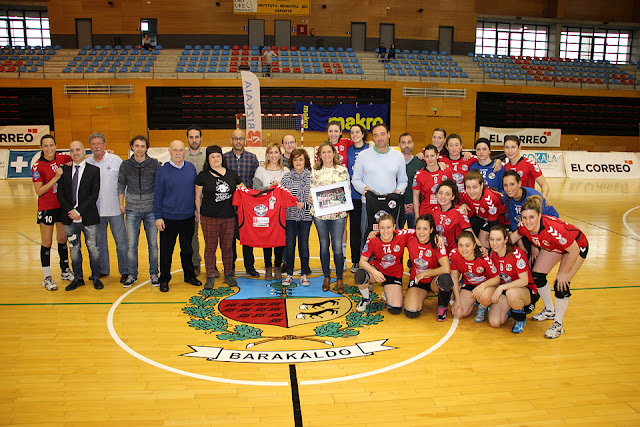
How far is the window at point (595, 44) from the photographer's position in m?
28.4

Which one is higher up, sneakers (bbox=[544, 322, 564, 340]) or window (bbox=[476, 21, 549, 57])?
window (bbox=[476, 21, 549, 57])

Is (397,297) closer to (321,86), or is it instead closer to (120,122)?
(321,86)

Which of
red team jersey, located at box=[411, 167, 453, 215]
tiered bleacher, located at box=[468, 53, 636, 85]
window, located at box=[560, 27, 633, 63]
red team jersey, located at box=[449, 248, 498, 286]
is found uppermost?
window, located at box=[560, 27, 633, 63]

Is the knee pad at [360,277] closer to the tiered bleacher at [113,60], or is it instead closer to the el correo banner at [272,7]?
the tiered bleacher at [113,60]

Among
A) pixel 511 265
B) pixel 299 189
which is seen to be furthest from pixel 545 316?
pixel 299 189

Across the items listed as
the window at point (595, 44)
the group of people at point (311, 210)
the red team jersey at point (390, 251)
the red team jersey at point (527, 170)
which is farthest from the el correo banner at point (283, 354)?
the window at point (595, 44)

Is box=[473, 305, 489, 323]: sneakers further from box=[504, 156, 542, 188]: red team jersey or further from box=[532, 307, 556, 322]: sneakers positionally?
box=[504, 156, 542, 188]: red team jersey

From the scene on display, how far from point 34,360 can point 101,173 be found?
8.48 ft

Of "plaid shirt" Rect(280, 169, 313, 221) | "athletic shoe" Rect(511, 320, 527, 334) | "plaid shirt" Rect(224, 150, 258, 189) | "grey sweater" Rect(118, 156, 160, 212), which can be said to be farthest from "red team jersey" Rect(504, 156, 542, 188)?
"grey sweater" Rect(118, 156, 160, 212)

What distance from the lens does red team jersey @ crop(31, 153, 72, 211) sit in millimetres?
5945

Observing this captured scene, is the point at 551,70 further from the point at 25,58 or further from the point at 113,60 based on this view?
the point at 25,58

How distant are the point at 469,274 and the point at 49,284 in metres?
5.15

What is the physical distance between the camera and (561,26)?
2739 cm

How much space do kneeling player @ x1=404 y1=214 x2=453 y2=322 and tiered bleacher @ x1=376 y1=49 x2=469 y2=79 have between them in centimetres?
1848
